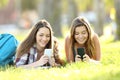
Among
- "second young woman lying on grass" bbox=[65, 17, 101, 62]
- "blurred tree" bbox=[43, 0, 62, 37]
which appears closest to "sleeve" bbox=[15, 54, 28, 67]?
"second young woman lying on grass" bbox=[65, 17, 101, 62]

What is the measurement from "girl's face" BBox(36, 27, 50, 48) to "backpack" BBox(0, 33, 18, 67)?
1.91ft

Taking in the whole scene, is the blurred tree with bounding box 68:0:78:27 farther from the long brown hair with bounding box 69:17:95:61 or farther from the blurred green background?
the long brown hair with bounding box 69:17:95:61

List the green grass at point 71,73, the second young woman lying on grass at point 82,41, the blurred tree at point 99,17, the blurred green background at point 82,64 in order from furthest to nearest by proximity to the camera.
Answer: the blurred tree at point 99,17 → the second young woman lying on grass at point 82,41 → the blurred green background at point 82,64 → the green grass at point 71,73

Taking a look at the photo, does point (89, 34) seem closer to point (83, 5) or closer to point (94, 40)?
point (94, 40)

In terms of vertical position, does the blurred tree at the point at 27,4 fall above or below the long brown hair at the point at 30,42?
above

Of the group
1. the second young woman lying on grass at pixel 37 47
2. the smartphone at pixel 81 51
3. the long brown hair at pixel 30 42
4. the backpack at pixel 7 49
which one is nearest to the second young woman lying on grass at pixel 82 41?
the smartphone at pixel 81 51

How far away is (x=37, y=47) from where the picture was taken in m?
10.1

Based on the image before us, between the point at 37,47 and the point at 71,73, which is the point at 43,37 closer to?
the point at 37,47

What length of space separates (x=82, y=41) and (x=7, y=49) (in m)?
1.37

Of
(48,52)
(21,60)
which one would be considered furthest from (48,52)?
(21,60)

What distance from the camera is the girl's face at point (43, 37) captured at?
9.84m

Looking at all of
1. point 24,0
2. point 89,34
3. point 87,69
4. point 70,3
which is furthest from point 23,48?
point 24,0

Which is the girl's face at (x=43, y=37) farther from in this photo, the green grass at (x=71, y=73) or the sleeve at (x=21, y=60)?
the green grass at (x=71, y=73)

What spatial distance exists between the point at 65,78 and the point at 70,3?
31.0 meters
